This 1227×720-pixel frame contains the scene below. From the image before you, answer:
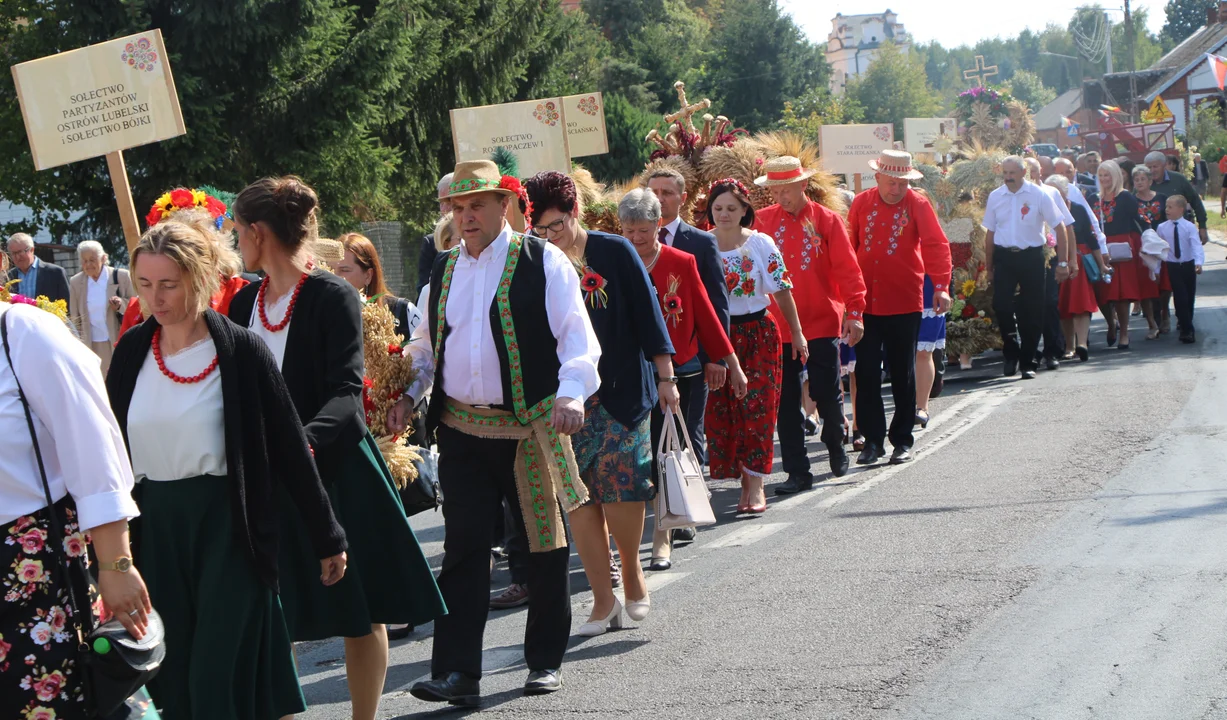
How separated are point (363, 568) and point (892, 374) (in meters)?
6.39

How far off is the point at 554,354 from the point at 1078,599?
2406 mm

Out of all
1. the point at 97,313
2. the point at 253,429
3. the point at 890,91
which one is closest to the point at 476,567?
the point at 253,429

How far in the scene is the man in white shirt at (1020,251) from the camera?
45.8 feet

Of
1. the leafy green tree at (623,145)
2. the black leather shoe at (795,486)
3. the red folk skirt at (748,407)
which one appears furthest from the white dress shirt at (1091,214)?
the leafy green tree at (623,145)

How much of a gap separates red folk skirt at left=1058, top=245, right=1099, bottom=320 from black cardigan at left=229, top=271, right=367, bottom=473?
11.7m

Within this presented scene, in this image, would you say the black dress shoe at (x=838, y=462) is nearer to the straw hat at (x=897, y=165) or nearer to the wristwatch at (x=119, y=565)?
the straw hat at (x=897, y=165)

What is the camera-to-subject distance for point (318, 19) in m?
20.6

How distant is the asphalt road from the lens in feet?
16.8

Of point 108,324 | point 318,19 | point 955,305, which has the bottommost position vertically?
point 955,305

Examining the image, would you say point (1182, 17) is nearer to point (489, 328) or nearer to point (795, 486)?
point (795, 486)

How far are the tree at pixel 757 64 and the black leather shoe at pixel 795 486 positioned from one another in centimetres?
4657

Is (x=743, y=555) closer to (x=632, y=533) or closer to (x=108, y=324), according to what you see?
(x=632, y=533)

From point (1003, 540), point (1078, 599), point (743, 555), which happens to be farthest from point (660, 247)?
point (1078, 599)

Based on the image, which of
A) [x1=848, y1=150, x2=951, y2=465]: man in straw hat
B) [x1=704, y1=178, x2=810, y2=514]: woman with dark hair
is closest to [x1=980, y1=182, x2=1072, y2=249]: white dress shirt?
[x1=848, y1=150, x2=951, y2=465]: man in straw hat
